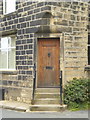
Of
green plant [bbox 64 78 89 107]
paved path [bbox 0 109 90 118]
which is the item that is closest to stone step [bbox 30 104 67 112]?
paved path [bbox 0 109 90 118]

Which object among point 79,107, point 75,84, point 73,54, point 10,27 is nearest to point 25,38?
point 10,27

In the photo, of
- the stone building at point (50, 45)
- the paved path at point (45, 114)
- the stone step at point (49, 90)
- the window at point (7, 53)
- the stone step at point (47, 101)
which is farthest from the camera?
the window at point (7, 53)

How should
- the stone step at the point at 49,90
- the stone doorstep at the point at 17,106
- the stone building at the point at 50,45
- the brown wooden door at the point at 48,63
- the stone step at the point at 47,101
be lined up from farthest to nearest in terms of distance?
the brown wooden door at the point at 48,63 → the stone building at the point at 50,45 → the stone step at the point at 49,90 → the stone step at the point at 47,101 → the stone doorstep at the point at 17,106

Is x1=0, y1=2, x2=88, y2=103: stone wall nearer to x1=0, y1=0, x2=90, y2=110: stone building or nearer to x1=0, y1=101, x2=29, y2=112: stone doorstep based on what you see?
x1=0, y1=0, x2=90, y2=110: stone building

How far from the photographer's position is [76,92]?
37.5 feet

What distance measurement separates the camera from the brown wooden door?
12211 millimetres

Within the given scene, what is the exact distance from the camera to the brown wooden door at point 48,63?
12211 millimetres

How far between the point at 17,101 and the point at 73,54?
12.0ft

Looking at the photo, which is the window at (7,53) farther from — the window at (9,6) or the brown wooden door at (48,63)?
the brown wooden door at (48,63)

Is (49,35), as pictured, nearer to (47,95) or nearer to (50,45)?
(50,45)

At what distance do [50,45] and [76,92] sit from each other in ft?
8.37

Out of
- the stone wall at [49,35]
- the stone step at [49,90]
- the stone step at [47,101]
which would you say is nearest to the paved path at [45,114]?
the stone step at [47,101]

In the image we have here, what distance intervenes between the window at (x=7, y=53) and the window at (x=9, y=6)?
149 centimetres

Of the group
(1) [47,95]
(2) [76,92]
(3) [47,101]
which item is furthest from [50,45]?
(3) [47,101]
